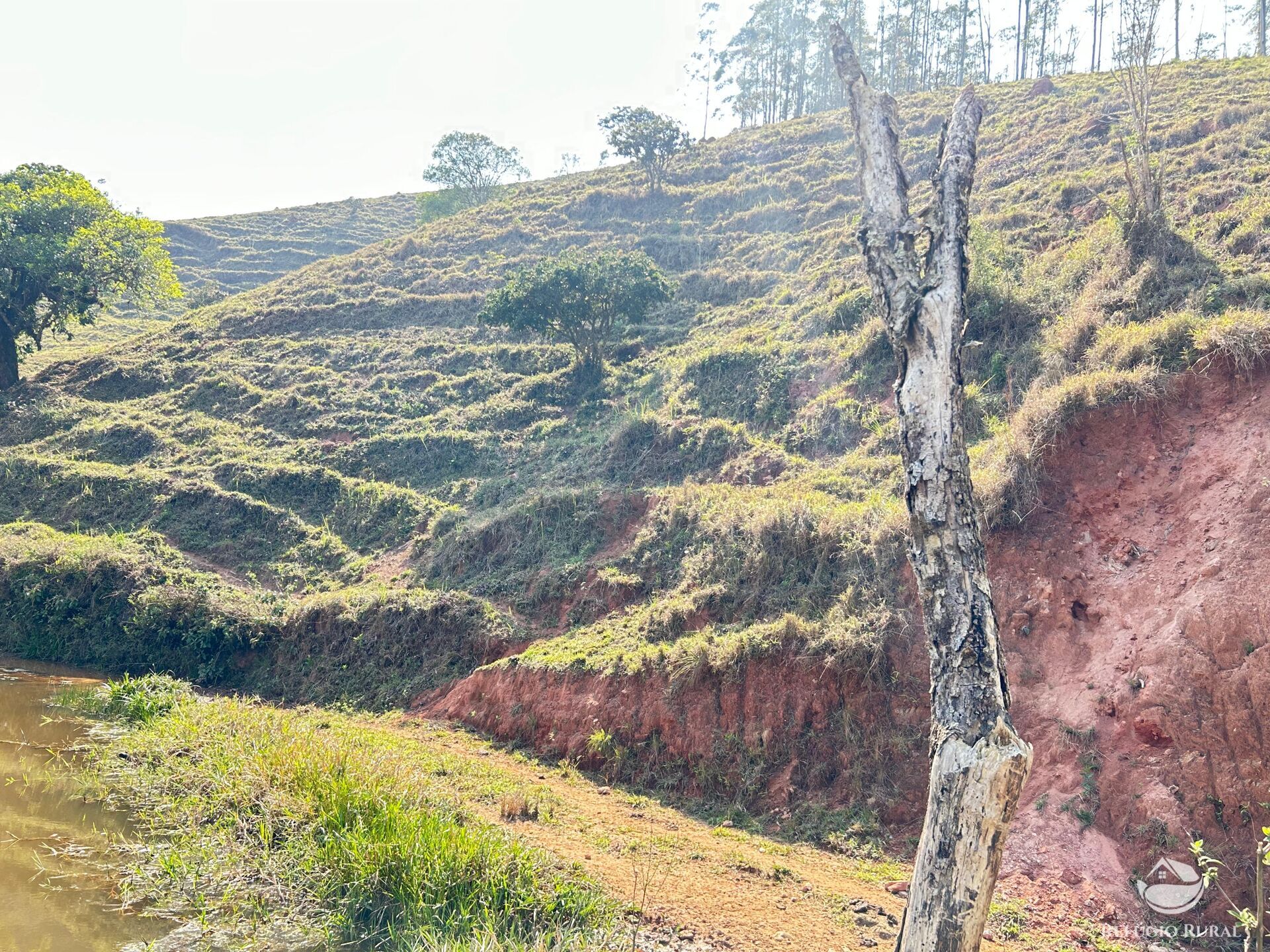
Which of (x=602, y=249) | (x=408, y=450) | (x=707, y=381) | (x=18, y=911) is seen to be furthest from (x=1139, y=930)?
(x=602, y=249)

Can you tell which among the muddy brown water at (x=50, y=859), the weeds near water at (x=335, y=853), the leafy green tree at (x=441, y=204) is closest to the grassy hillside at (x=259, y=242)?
the leafy green tree at (x=441, y=204)

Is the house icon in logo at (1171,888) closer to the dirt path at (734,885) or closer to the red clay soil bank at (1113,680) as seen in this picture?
the red clay soil bank at (1113,680)

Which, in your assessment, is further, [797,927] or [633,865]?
[633,865]

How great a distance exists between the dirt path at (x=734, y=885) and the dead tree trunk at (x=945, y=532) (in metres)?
2.07

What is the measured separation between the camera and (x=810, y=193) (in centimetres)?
3631

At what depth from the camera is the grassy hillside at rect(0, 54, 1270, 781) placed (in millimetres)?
11008

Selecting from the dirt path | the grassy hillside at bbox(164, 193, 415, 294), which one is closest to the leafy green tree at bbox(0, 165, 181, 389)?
the grassy hillside at bbox(164, 193, 415, 294)

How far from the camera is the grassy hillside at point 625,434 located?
11008 mm

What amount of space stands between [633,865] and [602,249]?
32444mm

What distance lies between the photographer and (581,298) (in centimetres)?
2523

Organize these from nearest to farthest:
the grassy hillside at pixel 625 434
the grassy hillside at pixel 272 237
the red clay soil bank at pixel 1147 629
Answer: the red clay soil bank at pixel 1147 629 < the grassy hillside at pixel 625 434 < the grassy hillside at pixel 272 237

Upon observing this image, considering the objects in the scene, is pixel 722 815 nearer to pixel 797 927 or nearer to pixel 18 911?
pixel 797 927

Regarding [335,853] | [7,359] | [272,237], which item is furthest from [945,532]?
[272,237]

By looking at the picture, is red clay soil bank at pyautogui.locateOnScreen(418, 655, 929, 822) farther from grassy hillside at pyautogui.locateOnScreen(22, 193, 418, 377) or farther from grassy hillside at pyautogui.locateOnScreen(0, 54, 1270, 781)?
grassy hillside at pyautogui.locateOnScreen(22, 193, 418, 377)
